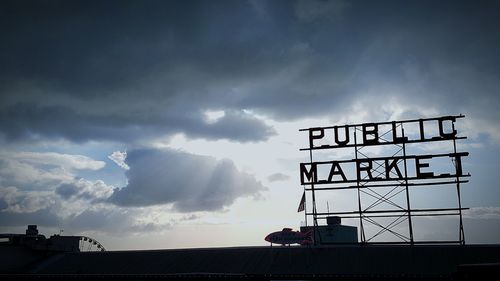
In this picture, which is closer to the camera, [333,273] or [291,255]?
[333,273]

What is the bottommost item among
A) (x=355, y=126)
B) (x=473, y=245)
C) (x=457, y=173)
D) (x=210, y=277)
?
(x=210, y=277)

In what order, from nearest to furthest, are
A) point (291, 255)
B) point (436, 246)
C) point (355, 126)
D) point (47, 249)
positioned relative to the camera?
point (436, 246) → point (291, 255) → point (355, 126) → point (47, 249)

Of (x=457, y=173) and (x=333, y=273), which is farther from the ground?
(x=457, y=173)

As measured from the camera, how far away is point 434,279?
33031mm

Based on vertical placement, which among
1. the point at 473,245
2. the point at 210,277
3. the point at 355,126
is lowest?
the point at 210,277

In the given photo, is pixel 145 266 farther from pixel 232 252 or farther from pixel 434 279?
pixel 434 279

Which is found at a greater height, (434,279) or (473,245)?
(473,245)

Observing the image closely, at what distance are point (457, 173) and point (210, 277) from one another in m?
25.2

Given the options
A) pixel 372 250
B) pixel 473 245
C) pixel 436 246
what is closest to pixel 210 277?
pixel 372 250

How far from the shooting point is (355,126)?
44312mm

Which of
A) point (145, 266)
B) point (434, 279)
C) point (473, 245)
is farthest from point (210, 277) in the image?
point (473, 245)

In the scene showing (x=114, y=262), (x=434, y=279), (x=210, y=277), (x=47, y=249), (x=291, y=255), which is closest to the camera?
(x=434, y=279)

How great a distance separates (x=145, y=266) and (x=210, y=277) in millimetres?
11690

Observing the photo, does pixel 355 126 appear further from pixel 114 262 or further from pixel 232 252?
pixel 114 262
